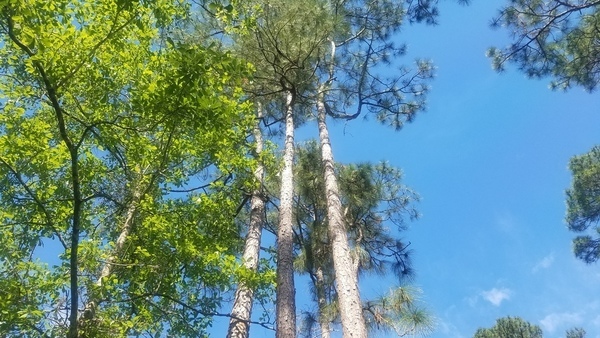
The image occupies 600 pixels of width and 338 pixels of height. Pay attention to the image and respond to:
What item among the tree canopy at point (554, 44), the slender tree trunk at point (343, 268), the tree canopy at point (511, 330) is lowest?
the slender tree trunk at point (343, 268)

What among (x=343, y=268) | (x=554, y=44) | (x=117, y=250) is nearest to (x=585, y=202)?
(x=554, y=44)

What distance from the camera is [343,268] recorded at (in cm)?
507

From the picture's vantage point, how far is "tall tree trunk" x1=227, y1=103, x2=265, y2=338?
4907mm

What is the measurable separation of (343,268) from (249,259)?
41.1 inches

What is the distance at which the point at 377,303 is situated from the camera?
6.40 m

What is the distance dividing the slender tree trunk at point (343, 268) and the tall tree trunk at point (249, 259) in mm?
953

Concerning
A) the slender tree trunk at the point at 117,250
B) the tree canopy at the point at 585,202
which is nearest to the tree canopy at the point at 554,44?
the tree canopy at the point at 585,202

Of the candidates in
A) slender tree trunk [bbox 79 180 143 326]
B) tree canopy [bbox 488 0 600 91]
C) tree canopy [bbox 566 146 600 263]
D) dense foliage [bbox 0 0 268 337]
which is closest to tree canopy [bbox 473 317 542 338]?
tree canopy [bbox 566 146 600 263]

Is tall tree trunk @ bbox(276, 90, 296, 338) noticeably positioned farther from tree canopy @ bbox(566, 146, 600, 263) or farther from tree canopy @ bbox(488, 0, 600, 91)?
tree canopy @ bbox(566, 146, 600, 263)

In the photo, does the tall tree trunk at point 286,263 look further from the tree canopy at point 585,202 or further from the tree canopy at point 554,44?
the tree canopy at point 585,202

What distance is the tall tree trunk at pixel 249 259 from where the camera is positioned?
16.1 feet

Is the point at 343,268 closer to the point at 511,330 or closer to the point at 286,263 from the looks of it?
the point at 286,263

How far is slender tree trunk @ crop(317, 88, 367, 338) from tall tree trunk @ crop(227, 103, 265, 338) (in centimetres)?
95

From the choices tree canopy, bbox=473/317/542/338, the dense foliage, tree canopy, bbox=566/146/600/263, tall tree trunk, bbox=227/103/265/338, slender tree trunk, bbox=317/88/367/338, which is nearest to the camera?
the dense foliage
